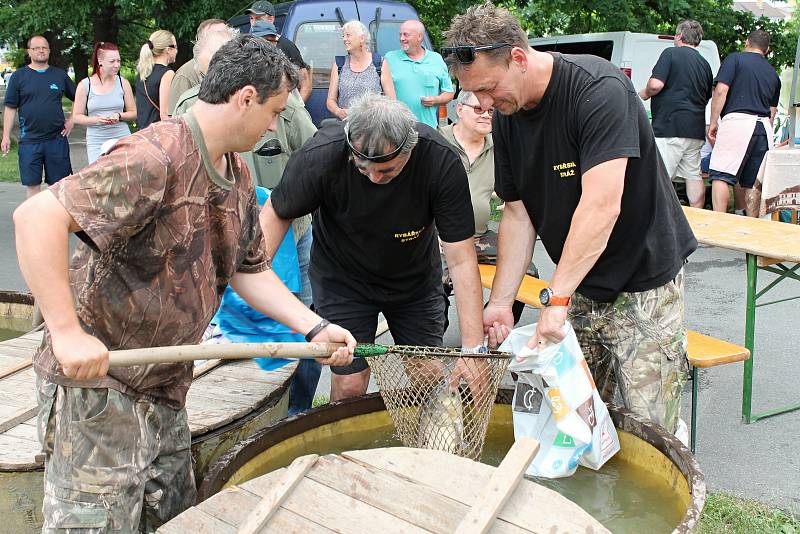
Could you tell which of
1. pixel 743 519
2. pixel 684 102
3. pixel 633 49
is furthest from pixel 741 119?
pixel 743 519

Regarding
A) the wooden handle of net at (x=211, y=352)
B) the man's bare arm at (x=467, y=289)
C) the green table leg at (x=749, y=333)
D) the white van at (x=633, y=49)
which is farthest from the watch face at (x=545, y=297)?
the white van at (x=633, y=49)

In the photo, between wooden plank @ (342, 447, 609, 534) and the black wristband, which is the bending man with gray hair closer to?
the black wristband

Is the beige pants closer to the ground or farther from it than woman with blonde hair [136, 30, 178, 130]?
closer to the ground

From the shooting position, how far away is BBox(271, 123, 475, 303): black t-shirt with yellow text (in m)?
3.23

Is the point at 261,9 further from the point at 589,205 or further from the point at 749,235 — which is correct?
the point at 589,205

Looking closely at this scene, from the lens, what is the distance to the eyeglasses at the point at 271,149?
4.88m

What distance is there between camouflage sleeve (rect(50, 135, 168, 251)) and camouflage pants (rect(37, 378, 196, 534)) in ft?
1.60

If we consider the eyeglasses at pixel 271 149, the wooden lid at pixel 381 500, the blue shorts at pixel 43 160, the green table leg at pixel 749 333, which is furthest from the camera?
the blue shorts at pixel 43 160

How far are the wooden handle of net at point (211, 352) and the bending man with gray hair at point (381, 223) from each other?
25.5 inches

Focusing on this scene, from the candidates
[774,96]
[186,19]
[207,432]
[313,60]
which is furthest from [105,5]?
[207,432]

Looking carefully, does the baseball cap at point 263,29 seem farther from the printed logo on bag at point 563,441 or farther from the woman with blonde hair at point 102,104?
the printed logo on bag at point 563,441

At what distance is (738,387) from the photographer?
16.2ft

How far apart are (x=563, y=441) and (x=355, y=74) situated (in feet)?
17.4

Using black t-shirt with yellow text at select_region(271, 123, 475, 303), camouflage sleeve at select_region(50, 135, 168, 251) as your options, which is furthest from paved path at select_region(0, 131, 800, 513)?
camouflage sleeve at select_region(50, 135, 168, 251)
